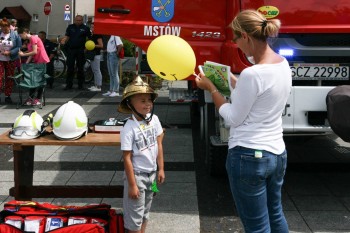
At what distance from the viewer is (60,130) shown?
13.0 ft

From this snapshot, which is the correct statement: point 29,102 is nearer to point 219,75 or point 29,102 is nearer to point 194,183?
point 194,183

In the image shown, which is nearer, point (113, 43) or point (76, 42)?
point (113, 43)

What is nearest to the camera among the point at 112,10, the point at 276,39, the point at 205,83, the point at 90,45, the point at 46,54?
the point at 205,83

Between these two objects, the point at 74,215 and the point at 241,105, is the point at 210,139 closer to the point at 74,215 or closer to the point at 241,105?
the point at 74,215

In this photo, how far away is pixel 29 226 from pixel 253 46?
1.95m

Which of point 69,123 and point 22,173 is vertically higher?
point 69,123

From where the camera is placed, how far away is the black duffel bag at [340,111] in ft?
14.0

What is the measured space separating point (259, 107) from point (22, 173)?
7.33ft

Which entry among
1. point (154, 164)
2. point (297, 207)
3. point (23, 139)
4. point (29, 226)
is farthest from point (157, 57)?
point (297, 207)

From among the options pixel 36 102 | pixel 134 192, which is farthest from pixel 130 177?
pixel 36 102

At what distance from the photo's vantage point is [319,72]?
488 cm

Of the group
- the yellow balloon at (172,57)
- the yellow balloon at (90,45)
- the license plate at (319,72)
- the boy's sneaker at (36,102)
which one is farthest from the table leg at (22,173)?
the yellow balloon at (90,45)

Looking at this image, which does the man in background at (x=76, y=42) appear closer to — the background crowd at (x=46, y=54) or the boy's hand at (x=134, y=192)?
the background crowd at (x=46, y=54)

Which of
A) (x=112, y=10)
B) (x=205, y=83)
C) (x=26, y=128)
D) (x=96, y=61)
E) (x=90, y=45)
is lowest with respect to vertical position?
(x=26, y=128)
